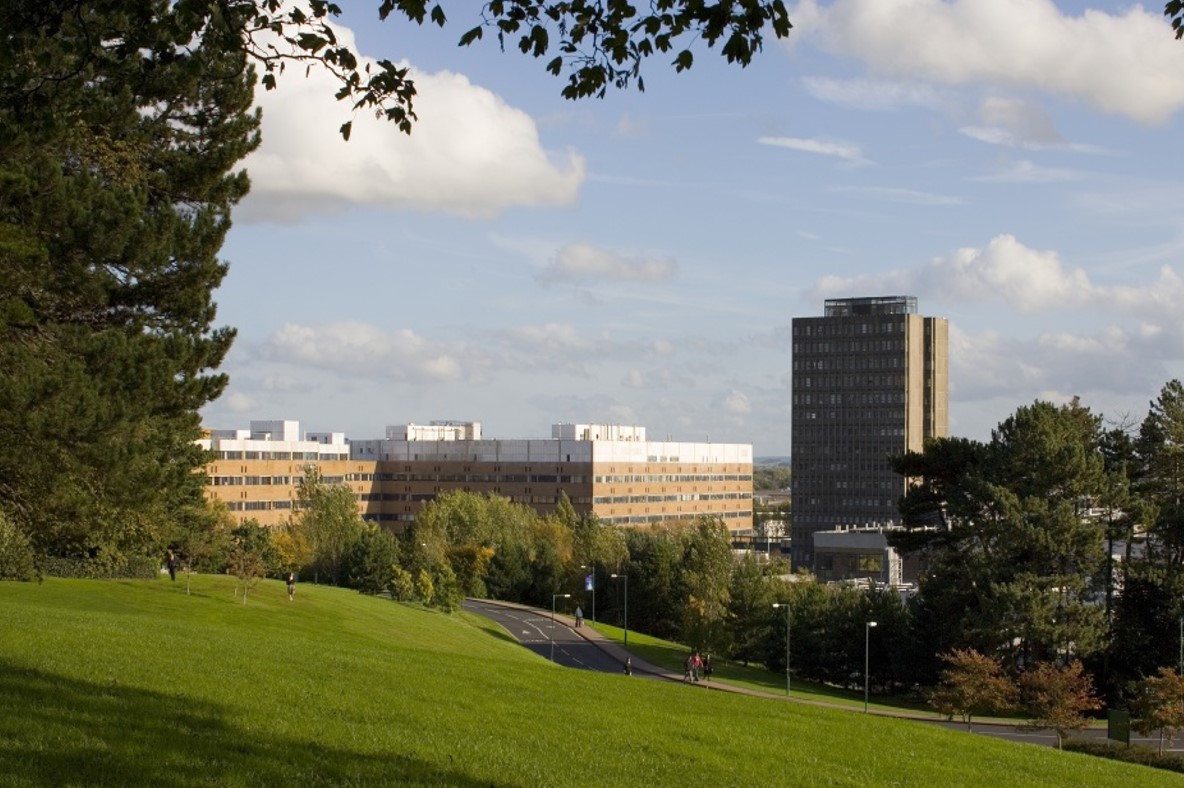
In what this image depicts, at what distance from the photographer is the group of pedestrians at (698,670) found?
66125 mm

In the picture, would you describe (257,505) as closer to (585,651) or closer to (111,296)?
(585,651)

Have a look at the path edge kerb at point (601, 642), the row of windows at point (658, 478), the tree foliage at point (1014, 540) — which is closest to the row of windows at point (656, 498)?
the row of windows at point (658, 478)

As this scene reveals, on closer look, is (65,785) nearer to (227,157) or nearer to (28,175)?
(28,175)

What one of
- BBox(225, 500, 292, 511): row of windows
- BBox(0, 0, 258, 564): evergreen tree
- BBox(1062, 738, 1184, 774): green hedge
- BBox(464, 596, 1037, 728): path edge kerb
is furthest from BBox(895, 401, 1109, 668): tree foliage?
BBox(225, 500, 292, 511): row of windows

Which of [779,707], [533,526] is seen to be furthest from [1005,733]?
[533,526]

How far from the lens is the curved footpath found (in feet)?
177

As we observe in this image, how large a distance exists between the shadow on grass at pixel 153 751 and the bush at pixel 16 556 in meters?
21.6

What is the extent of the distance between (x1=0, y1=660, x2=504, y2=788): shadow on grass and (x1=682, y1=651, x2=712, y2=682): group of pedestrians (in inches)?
2010

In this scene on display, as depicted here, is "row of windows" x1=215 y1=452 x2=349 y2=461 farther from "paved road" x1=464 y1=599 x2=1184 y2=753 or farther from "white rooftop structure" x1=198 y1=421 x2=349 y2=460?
"paved road" x1=464 y1=599 x2=1184 y2=753

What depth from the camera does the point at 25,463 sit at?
25391mm

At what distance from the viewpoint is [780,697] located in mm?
62656

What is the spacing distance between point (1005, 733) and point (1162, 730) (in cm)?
606

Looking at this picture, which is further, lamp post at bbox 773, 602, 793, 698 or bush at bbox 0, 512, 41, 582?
lamp post at bbox 773, 602, 793, 698

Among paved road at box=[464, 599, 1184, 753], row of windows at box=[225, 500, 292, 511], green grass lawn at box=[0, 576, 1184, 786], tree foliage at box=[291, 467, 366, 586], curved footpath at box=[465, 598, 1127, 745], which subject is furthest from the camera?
row of windows at box=[225, 500, 292, 511]
